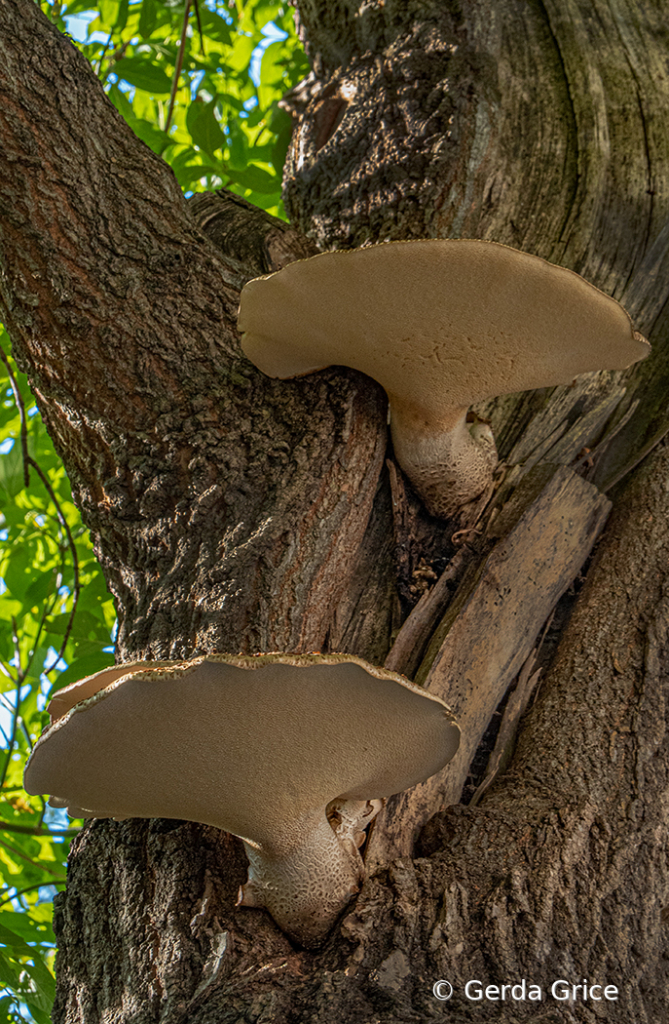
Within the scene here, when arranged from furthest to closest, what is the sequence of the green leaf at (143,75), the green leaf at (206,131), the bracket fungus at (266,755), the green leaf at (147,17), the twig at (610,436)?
the green leaf at (147,17) < the green leaf at (143,75) < the green leaf at (206,131) < the twig at (610,436) < the bracket fungus at (266,755)

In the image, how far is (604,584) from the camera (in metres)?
2.00

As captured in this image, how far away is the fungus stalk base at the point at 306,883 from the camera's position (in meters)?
1.46

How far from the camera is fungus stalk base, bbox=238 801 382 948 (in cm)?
146

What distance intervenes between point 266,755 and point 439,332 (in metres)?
0.94

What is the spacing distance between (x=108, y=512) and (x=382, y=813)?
0.98m

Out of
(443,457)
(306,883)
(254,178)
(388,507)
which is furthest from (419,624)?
(254,178)

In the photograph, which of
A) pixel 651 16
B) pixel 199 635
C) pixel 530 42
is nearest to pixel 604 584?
pixel 199 635

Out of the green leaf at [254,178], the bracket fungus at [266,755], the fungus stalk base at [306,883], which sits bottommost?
the fungus stalk base at [306,883]

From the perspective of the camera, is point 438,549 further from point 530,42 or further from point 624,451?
point 530,42

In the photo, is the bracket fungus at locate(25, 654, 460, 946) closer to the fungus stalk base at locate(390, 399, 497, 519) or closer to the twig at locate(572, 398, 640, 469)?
the fungus stalk base at locate(390, 399, 497, 519)

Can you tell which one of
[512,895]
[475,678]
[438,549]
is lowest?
[512,895]

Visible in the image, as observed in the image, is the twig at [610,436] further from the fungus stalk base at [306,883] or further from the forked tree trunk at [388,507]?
the fungus stalk base at [306,883]

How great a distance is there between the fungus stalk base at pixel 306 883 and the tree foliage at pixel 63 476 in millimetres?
995

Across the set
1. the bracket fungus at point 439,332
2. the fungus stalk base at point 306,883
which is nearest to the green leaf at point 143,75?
the bracket fungus at point 439,332
